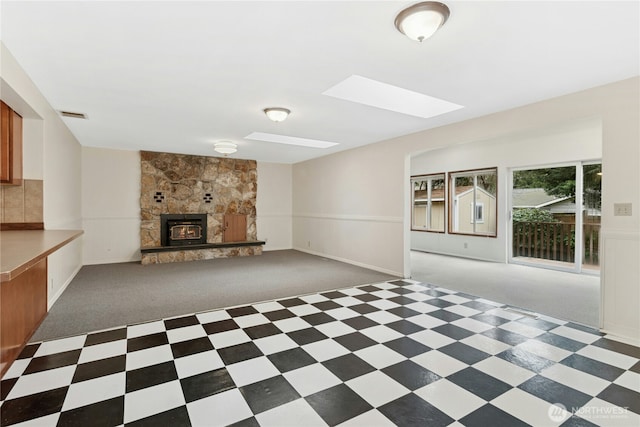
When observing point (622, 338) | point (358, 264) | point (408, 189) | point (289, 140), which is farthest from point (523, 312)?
point (289, 140)

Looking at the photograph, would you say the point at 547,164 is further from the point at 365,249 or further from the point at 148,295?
the point at 148,295

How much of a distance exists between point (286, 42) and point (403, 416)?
2.59 m

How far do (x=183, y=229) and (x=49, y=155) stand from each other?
3.69 m

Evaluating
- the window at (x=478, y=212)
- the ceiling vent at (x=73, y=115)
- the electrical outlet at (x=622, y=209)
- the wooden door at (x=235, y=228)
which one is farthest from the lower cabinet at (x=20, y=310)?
the window at (x=478, y=212)

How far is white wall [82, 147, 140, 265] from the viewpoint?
6332 millimetres

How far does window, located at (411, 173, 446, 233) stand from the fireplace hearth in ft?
18.6

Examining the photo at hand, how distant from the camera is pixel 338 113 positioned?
3973 millimetres

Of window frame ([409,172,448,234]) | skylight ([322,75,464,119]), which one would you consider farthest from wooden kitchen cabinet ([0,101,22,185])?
window frame ([409,172,448,234])

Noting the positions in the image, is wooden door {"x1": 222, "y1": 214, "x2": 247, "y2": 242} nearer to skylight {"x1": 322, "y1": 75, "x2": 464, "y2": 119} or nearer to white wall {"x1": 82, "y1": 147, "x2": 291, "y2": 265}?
white wall {"x1": 82, "y1": 147, "x2": 291, "y2": 265}

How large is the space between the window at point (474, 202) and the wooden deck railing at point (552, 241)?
577mm

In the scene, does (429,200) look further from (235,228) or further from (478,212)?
(235,228)

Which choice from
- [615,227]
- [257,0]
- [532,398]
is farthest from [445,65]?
[532,398]

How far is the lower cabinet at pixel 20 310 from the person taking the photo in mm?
2254

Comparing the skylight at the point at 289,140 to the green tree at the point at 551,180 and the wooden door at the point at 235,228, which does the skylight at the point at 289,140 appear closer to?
the wooden door at the point at 235,228
